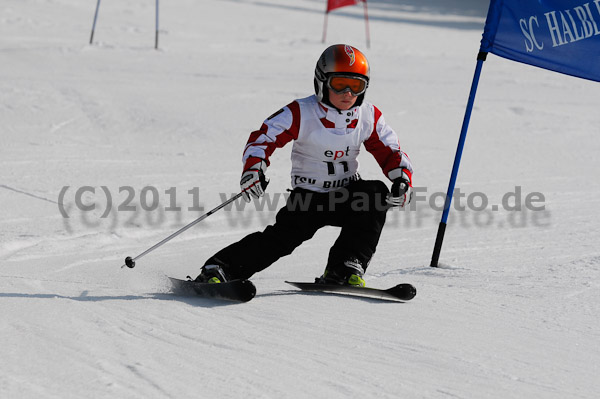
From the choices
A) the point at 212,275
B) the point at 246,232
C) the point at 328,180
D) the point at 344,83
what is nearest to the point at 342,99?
the point at 344,83

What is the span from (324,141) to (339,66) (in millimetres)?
411

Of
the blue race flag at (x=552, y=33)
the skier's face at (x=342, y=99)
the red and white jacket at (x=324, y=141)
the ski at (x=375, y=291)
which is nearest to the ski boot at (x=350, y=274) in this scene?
the ski at (x=375, y=291)

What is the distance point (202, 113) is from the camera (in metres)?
9.33

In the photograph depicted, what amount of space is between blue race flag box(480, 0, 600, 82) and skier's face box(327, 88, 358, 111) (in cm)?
112

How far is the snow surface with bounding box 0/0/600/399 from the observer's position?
2.83 metres

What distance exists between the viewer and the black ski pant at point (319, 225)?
159 inches

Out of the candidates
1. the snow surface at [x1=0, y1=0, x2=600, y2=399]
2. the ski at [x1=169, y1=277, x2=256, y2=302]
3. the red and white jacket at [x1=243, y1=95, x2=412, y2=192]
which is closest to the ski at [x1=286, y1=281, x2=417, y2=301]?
the snow surface at [x1=0, y1=0, x2=600, y2=399]

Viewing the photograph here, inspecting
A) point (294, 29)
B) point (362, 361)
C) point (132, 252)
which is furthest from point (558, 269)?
point (294, 29)

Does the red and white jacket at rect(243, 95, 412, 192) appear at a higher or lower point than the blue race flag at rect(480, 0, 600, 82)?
lower

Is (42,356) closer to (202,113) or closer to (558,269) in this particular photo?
(558,269)

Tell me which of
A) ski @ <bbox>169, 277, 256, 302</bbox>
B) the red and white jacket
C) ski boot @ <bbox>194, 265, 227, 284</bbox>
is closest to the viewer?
ski @ <bbox>169, 277, 256, 302</bbox>

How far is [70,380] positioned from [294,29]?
16.7m

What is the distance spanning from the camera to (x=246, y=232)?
5875 mm

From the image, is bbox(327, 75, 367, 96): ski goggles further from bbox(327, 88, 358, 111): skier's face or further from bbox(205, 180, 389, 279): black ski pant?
bbox(205, 180, 389, 279): black ski pant
